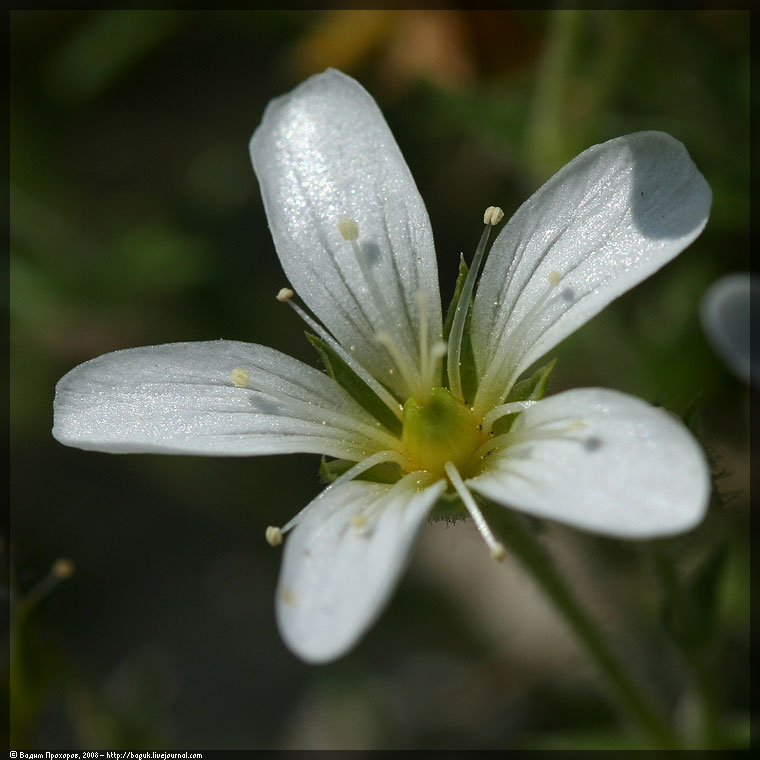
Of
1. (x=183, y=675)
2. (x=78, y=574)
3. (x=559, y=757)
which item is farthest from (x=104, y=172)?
(x=559, y=757)

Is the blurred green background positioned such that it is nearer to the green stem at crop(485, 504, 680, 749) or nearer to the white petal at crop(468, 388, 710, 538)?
the green stem at crop(485, 504, 680, 749)

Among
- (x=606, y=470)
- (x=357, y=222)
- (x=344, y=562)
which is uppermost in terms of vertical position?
(x=357, y=222)

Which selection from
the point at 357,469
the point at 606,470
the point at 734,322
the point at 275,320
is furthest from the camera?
the point at 275,320

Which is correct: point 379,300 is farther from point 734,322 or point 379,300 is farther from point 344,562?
point 734,322

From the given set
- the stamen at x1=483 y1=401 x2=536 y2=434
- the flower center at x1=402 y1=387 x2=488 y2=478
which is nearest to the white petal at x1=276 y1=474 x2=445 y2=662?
the flower center at x1=402 y1=387 x2=488 y2=478

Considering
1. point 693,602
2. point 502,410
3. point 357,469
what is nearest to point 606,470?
point 502,410

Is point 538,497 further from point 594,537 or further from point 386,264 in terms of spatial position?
point 594,537
